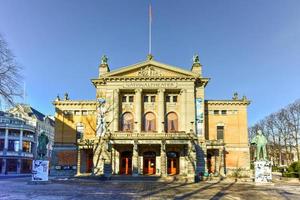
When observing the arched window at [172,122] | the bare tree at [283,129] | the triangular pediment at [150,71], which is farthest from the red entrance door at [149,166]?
the bare tree at [283,129]

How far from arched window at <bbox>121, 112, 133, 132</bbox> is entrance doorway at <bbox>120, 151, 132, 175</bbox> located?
4075 millimetres

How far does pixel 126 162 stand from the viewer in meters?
46.0

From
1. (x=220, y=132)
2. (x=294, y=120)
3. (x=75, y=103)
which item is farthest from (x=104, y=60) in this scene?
(x=294, y=120)

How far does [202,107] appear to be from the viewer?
4869 centimetres

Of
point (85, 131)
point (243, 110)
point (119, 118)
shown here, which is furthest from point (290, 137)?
point (85, 131)

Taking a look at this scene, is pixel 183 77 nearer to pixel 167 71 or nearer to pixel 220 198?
pixel 167 71

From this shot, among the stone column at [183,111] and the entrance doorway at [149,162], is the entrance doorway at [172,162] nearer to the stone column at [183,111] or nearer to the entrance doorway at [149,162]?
the entrance doorway at [149,162]

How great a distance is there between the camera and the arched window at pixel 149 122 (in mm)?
48263

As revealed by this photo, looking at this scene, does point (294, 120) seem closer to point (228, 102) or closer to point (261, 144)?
point (228, 102)

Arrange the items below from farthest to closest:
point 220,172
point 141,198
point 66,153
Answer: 1. point 66,153
2. point 220,172
3. point 141,198

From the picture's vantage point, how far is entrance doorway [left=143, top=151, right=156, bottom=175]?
151 ft

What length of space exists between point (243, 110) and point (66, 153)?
30.2 metres

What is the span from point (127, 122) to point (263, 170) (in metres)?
24.1

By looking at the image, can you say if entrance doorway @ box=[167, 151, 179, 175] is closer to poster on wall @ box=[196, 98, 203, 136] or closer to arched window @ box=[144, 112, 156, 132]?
arched window @ box=[144, 112, 156, 132]
